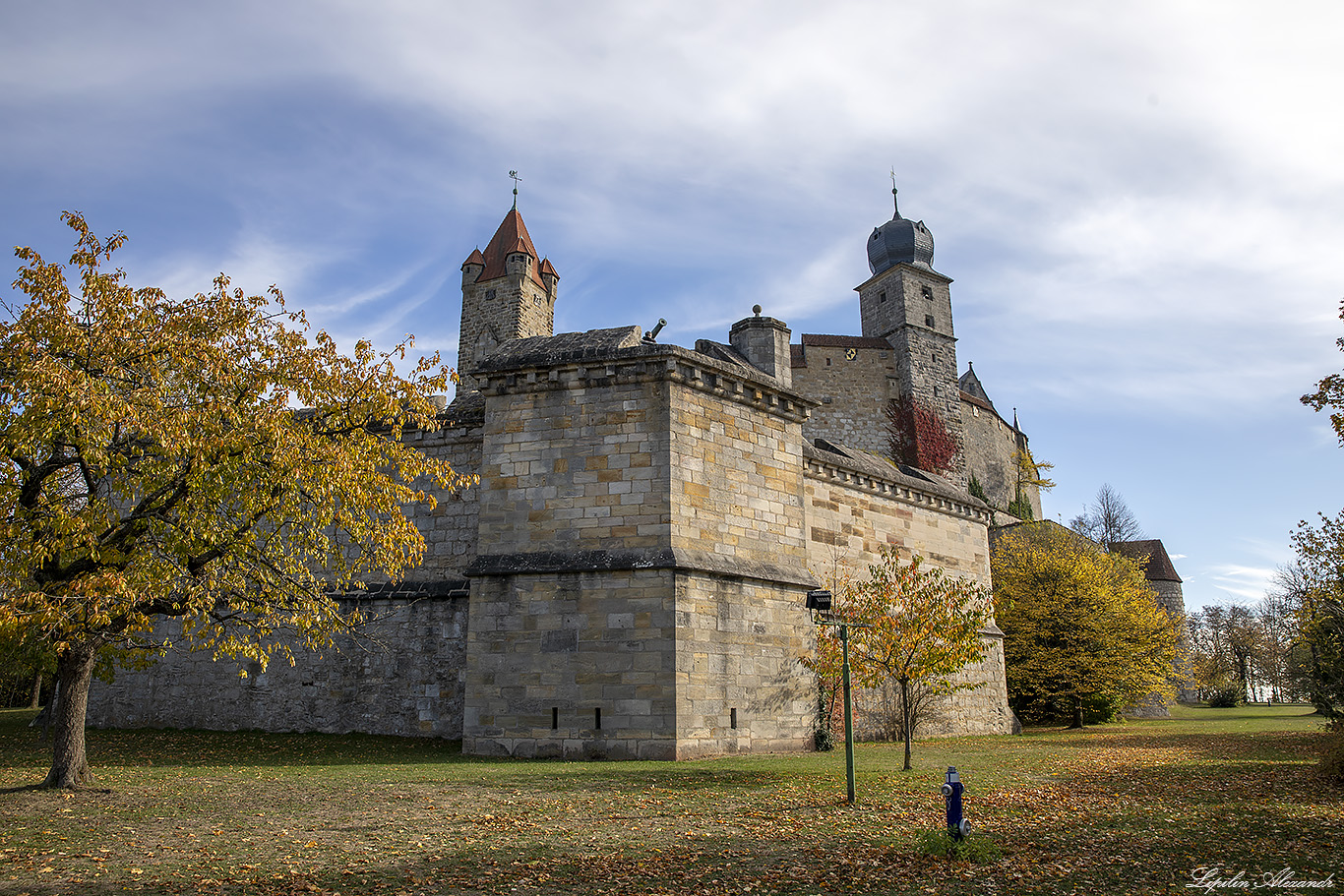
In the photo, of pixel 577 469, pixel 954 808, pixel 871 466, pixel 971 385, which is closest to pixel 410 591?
pixel 577 469

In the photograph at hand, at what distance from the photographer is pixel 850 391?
148 feet

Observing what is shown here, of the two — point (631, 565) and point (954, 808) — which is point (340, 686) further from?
point (954, 808)

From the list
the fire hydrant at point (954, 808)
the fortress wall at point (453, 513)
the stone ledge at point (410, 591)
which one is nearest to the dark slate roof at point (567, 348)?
the fortress wall at point (453, 513)

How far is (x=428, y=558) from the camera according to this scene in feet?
51.6

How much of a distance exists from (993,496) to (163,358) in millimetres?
47015

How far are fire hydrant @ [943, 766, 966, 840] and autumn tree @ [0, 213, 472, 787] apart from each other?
7.08m

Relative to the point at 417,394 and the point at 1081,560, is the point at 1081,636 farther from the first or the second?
the point at 417,394

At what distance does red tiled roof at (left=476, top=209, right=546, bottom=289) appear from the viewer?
41.1m

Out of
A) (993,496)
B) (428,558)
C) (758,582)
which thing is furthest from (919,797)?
(993,496)

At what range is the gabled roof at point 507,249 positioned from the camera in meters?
41.1

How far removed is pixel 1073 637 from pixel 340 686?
1949 cm

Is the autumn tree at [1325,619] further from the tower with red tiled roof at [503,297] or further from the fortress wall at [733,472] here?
the tower with red tiled roof at [503,297]

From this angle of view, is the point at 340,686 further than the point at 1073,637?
No

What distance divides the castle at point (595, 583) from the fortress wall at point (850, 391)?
1048 inches
